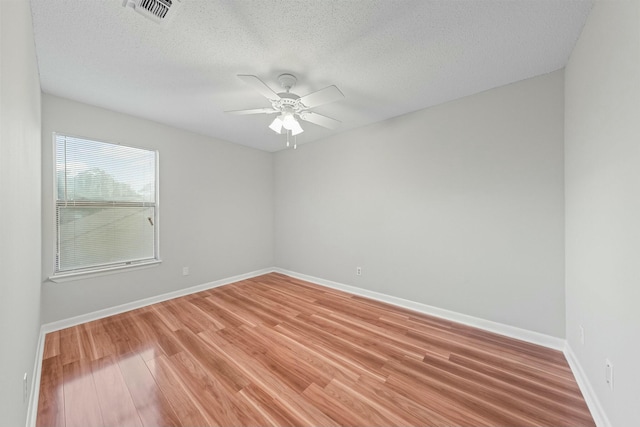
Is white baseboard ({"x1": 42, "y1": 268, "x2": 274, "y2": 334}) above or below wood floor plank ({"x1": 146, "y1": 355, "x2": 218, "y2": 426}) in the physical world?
above

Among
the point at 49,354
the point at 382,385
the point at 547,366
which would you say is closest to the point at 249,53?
the point at 382,385

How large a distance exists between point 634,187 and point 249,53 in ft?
7.95

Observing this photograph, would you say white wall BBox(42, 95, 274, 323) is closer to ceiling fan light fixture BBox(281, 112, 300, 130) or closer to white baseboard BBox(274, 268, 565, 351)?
white baseboard BBox(274, 268, 565, 351)

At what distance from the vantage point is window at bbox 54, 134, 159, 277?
99.1 inches

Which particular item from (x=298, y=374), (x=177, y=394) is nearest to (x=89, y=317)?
(x=177, y=394)

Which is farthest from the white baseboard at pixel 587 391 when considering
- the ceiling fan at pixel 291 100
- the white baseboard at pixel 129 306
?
the white baseboard at pixel 129 306

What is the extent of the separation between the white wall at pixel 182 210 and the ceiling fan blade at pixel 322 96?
237 centimetres

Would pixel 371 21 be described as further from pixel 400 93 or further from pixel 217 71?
pixel 217 71

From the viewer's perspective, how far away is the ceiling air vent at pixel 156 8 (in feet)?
4.48

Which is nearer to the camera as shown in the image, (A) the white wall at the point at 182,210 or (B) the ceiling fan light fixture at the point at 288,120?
(B) the ceiling fan light fixture at the point at 288,120

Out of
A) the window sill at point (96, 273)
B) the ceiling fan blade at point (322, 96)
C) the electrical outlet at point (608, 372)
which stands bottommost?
the electrical outlet at point (608, 372)

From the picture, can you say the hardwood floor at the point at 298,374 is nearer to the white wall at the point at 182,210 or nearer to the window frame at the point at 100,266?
the white wall at the point at 182,210

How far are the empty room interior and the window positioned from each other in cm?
2

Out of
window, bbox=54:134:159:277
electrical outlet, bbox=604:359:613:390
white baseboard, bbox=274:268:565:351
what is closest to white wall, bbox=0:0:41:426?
window, bbox=54:134:159:277
